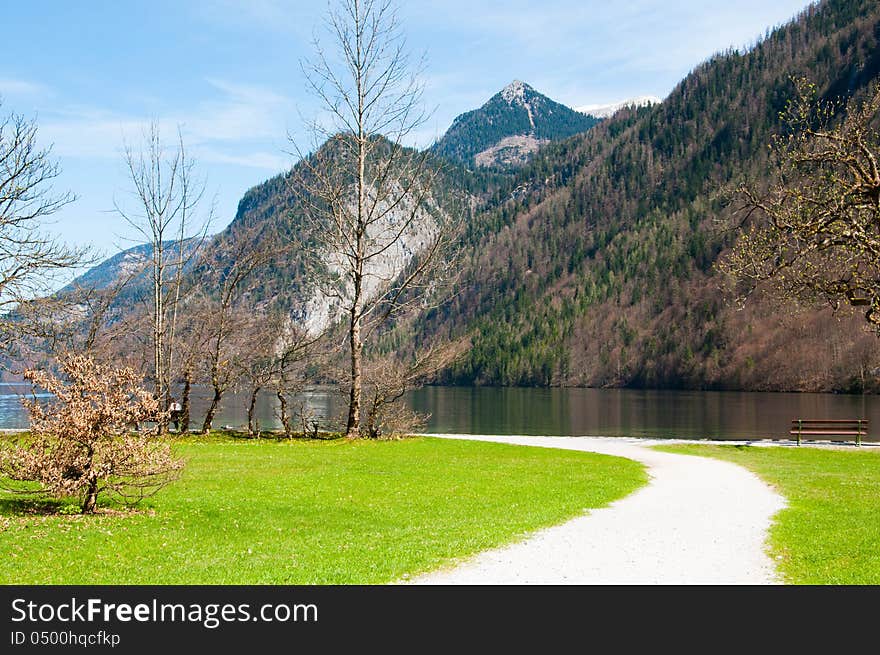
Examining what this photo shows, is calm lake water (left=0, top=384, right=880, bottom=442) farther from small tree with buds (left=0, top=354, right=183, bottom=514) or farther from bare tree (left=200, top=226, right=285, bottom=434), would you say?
small tree with buds (left=0, top=354, right=183, bottom=514)

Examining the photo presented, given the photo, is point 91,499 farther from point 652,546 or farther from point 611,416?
point 611,416

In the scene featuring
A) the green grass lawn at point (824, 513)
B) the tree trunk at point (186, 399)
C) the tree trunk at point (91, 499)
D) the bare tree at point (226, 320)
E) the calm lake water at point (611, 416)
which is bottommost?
the calm lake water at point (611, 416)

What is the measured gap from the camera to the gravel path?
1100 cm

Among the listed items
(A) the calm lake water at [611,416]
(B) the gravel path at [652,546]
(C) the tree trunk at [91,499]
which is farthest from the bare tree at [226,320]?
(B) the gravel path at [652,546]

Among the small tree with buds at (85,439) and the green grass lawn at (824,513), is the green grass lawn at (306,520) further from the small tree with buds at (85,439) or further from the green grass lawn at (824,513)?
the green grass lawn at (824,513)

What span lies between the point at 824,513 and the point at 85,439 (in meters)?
16.0

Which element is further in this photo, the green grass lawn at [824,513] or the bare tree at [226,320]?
the bare tree at [226,320]

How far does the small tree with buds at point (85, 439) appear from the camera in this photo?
48.3 ft

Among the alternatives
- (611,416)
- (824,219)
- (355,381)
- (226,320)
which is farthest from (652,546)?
(611,416)

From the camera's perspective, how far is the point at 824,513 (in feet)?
55.4

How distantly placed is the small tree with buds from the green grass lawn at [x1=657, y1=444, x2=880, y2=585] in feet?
39.3

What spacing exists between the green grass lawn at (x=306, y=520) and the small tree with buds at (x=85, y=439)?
815mm

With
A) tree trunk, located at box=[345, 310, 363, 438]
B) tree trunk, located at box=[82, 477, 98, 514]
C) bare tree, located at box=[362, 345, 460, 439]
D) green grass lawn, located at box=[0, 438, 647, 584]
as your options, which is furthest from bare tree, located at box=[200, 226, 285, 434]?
tree trunk, located at box=[82, 477, 98, 514]
